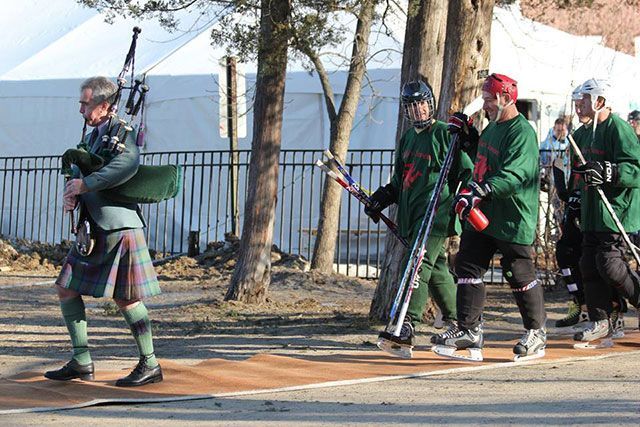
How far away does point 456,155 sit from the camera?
8.03 m

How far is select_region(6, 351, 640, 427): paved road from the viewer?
5.68 meters

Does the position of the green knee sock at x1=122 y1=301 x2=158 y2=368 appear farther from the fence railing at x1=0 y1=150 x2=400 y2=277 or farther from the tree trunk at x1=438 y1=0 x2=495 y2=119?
the fence railing at x1=0 y1=150 x2=400 y2=277

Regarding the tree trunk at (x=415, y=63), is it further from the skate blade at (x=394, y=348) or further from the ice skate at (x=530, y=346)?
the ice skate at (x=530, y=346)

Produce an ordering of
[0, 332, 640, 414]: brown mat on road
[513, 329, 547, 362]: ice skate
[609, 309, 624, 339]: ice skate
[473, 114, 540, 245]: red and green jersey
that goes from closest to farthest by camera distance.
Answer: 1. [0, 332, 640, 414]: brown mat on road
2. [473, 114, 540, 245]: red and green jersey
3. [513, 329, 547, 362]: ice skate
4. [609, 309, 624, 339]: ice skate

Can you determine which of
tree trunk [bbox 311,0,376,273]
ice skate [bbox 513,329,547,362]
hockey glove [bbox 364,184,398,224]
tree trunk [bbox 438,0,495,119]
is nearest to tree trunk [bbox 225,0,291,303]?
tree trunk [bbox 438,0,495,119]

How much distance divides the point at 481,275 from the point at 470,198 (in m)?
0.72

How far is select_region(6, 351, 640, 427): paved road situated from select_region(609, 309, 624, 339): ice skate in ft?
5.39

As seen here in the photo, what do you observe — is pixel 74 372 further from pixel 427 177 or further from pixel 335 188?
pixel 335 188

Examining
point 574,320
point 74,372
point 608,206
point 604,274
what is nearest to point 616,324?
point 604,274

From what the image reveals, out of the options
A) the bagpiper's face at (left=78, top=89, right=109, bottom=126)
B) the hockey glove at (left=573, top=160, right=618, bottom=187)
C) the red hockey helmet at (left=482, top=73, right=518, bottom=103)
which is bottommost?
the hockey glove at (left=573, top=160, right=618, bottom=187)

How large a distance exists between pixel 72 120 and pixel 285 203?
411 centimetres

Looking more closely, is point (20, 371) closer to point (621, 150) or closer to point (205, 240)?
point (621, 150)

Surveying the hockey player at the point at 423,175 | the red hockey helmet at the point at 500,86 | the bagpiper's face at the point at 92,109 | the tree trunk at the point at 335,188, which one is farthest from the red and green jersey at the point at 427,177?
the tree trunk at the point at 335,188

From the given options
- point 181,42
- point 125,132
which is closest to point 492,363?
point 125,132
